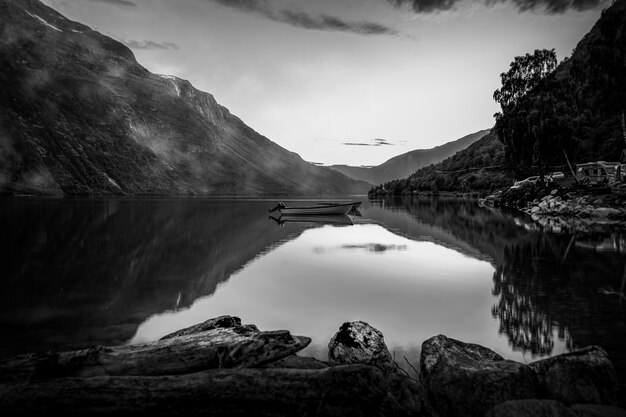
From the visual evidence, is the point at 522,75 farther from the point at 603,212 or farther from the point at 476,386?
the point at 476,386

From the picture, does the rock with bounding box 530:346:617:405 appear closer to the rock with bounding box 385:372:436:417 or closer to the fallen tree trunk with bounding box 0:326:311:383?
the rock with bounding box 385:372:436:417

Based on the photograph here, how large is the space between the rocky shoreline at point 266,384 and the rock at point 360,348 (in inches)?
34.8

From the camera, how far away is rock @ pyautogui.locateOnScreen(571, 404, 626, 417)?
4.54 m

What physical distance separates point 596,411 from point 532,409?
88cm

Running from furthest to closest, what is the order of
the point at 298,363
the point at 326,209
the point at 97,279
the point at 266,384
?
the point at 326,209 < the point at 97,279 < the point at 298,363 < the point at 266,384

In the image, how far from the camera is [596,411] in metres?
4.63

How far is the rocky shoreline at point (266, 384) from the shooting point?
14.8 feet

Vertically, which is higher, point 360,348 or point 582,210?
point 582,210

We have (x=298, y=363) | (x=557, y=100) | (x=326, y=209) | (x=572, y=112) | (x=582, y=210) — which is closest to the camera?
(x=298, y=363)

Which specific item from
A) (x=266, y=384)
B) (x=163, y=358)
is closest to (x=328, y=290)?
(x=163, y=358)

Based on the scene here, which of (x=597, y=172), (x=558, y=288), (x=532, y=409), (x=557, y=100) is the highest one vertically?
(x=557, y=100)

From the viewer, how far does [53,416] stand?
4.42 m

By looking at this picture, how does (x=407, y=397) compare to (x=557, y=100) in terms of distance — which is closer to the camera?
(x=407, y=397)

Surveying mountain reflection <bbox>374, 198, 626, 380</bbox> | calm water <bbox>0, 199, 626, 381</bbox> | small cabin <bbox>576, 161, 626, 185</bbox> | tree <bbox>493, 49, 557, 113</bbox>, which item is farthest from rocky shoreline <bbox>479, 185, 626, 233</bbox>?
tree <bbox>493, 49, 557, 113</bbox>
